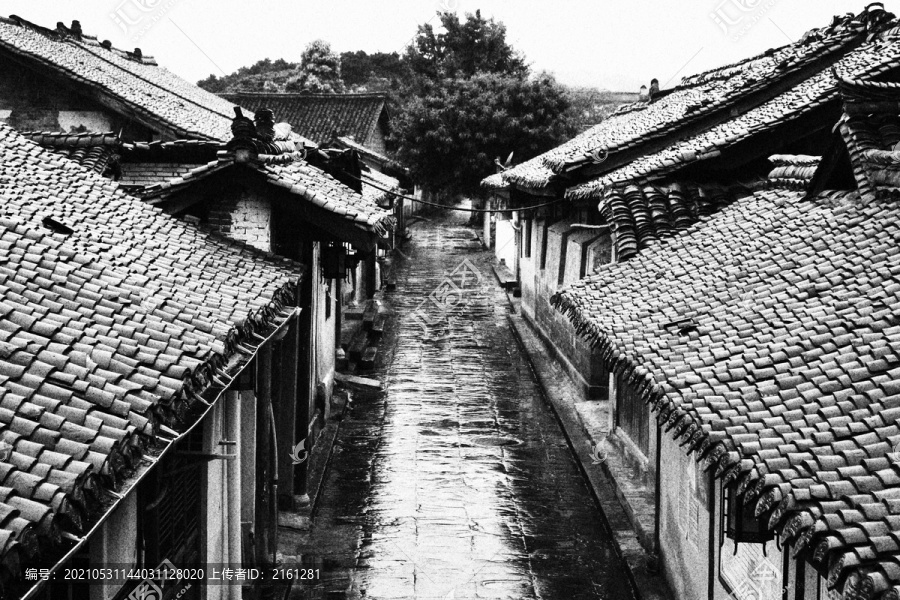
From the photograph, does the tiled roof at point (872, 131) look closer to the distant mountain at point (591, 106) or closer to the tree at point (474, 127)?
the distant mountain at point (591, 106)

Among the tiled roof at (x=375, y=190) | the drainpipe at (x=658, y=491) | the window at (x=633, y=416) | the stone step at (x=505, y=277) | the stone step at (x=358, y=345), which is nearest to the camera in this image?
the drainpipe at (x=658, y=491)

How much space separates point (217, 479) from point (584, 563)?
5231 millimetres

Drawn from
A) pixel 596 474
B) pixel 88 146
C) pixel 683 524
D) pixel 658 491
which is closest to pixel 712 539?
pixel 683 524

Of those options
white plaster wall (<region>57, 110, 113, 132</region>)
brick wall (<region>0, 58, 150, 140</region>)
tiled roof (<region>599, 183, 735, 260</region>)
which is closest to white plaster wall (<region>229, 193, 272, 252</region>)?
tiled roof (<region>599, 183, 735, 260</region>)

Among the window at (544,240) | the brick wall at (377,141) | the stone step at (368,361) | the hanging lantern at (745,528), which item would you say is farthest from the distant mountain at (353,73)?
the hanging lantern at (745,528)

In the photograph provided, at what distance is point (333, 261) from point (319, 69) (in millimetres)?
51908

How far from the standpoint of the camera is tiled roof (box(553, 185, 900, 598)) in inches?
206

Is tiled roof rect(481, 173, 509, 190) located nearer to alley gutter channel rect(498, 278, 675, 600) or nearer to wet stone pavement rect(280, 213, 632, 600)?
alley gutter channel rect(498, 278, 675, 600)

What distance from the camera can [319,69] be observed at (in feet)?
211

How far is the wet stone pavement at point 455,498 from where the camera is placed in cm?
1191

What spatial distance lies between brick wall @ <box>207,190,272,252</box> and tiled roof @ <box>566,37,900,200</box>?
21.1 feet

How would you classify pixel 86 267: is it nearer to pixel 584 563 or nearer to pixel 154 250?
pixel 154 250

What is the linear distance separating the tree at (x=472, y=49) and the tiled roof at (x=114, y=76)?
98.5ft

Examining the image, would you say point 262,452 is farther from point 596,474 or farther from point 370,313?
point 370,313
